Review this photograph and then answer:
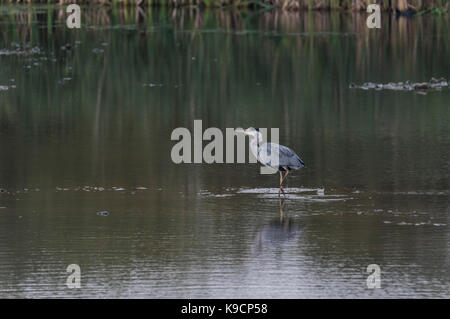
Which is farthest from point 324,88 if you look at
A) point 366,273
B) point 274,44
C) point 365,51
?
point 366,273

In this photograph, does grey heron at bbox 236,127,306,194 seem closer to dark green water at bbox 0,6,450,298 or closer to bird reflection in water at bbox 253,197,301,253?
dark green water at bbox 0,6,450,298

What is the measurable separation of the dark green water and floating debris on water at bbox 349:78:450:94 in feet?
Answer: 1.69

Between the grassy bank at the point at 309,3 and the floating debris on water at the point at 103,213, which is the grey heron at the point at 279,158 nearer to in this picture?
the floating debris on water at the point at 103,213

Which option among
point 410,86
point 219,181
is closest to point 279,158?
point 219,181

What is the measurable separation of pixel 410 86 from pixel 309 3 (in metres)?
22.9

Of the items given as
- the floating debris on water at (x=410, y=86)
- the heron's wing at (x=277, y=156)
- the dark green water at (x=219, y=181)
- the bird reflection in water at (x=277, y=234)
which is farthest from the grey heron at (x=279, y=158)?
the floating debris on water at (x=410, y=86)

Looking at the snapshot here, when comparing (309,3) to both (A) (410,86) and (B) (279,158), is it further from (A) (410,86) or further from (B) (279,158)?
(B) (279,158)

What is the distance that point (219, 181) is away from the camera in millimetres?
13352

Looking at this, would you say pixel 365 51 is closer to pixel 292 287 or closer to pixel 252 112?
pixel 252 112

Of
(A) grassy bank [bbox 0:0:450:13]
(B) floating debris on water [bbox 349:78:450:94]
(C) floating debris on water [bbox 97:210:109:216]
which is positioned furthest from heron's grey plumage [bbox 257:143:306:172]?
(A) grassy bank [bbox 0:0:450:13]

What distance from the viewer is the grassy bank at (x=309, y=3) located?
4331cm

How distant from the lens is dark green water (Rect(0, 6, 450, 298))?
31.4 feet

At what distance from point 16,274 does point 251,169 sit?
5.15 m

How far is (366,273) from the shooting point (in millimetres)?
Result: 9531
